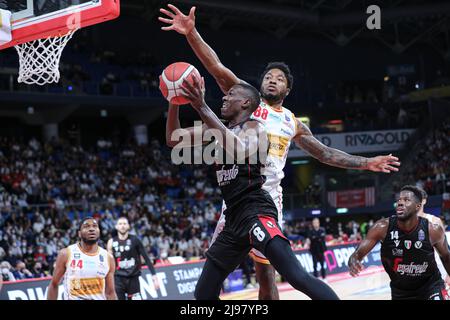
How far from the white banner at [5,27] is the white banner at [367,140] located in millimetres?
26289

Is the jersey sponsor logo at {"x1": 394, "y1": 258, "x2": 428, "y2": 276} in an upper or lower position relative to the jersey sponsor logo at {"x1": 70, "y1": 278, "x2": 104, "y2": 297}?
upper

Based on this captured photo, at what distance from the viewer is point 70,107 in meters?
28.1

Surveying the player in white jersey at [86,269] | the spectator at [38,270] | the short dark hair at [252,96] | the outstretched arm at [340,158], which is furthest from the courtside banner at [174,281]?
the short dark hair at [252,96]

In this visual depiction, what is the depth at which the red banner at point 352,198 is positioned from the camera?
3141 cm

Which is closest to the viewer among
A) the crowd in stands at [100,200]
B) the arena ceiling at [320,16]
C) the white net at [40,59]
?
the white net at [40,59]

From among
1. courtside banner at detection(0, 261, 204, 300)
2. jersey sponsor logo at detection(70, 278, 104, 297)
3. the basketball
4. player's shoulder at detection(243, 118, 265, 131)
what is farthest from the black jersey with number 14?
courtside banner at detection(0, 261, 204, 300)

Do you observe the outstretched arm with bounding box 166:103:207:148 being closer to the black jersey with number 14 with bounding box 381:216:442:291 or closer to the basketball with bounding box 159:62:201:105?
the basketball with bounding box 159:62:201:105

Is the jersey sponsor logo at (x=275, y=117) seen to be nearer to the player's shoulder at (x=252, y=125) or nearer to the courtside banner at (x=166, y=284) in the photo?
the player's shoulder at (x=252, y=125)

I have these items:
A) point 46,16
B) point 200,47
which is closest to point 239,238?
point 200,47

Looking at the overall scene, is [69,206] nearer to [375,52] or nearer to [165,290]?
[165,290]

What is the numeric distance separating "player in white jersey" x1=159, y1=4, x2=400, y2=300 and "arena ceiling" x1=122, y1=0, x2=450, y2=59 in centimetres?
2170

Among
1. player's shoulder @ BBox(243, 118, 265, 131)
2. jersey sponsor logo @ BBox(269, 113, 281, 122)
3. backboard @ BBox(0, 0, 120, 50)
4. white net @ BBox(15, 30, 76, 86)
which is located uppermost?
backboard @ BBox(0, 0, 120, 50)

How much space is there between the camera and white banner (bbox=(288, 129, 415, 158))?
34.4 meters
